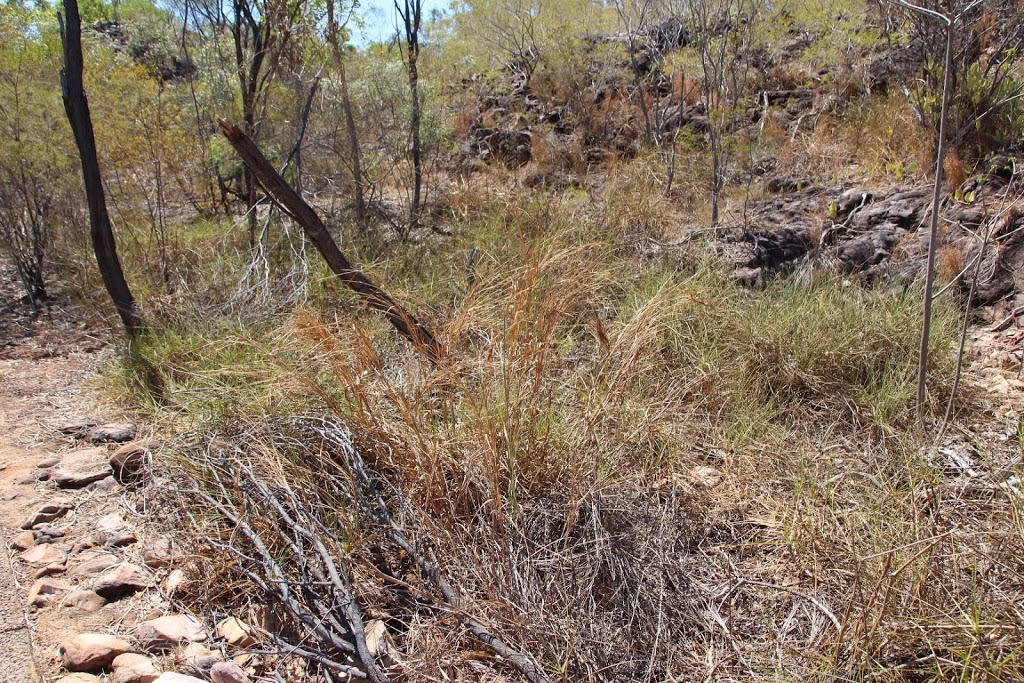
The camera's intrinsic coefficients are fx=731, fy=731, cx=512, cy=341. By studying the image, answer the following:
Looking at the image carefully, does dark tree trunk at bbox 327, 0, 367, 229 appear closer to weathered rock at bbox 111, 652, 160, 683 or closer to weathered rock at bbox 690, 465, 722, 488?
weathered rock at bbox 690, 465, 722, 488

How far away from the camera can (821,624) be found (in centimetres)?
218

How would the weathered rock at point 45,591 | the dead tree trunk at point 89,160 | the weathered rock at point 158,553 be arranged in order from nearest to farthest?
the weathered rock at point 45,591 → the weathered rock at point 158,553 → the dead tree trunk at point 89,160

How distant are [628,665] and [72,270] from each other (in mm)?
5626

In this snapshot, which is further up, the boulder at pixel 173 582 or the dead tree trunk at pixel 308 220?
the dead tree trunk at pixel 308 220

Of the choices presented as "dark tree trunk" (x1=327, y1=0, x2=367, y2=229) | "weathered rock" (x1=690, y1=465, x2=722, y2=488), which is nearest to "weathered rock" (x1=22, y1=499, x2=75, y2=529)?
"weathered rock" (x1=690, y1=465, x2=722, y2=488)

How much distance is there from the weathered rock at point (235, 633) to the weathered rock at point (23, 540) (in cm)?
89

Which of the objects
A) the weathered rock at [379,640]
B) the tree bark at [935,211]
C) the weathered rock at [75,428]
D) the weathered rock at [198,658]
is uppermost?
Result: the tree bark at [935,211]

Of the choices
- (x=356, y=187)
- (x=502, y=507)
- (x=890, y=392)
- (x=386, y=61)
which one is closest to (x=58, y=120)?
(x=356, y=187)

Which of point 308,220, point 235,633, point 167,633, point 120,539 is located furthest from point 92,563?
point 308,220

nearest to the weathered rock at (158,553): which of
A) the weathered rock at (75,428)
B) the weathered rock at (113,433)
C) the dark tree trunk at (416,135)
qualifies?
the weathered rock at (113,433)

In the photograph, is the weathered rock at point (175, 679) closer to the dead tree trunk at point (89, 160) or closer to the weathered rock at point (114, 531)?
the weathered rock at point (114, 531)

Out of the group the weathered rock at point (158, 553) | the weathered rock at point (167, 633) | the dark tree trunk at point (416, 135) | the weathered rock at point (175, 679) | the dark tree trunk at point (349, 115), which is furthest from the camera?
the dark tree trunk at point (416, 135)

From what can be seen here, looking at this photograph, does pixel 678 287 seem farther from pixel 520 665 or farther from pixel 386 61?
pixel 386 61

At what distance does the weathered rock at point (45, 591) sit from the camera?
229 centimetres
